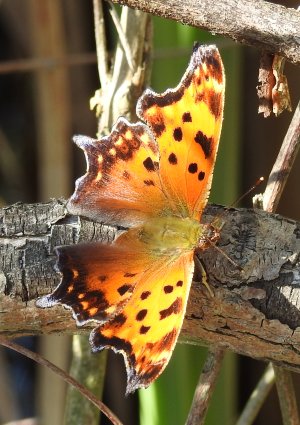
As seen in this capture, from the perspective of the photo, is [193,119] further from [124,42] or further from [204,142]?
[124,42]

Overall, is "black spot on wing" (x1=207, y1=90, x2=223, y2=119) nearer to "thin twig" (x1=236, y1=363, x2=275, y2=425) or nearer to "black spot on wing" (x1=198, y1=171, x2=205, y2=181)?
"black spot on wing" (x1=198, y1=171, x2=205, y2=181)

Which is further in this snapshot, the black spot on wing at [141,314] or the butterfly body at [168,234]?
the butterfly body at [168,234]

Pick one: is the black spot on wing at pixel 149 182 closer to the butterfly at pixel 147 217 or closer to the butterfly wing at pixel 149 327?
the butterfly at pixel 147 217

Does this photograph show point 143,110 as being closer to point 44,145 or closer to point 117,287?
point 117,287

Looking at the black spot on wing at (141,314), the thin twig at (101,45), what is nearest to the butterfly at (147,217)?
the black spot on wing at (141,314)

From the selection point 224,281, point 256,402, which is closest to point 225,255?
point 224,281

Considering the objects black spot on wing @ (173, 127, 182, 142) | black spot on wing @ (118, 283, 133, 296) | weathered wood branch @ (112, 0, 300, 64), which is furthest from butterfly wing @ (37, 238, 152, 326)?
weathered wood branch @ (112, 0, 300, 64)

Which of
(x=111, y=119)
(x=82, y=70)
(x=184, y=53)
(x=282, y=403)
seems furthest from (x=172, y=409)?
(x=82, y=70)
